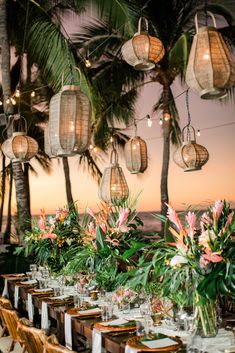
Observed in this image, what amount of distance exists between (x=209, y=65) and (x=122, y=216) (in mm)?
1424

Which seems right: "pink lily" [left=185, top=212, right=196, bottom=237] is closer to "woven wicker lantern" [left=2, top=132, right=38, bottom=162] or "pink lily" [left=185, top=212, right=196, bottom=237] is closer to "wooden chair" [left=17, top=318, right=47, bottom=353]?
"wooden chair" [left=17, top=318, right=47, bottom=353]

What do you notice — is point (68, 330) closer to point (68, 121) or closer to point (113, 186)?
point (68, 121)

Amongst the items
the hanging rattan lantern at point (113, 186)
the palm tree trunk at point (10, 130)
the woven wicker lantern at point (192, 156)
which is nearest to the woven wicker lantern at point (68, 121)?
the hanging rattan lantern at point (113, 186)

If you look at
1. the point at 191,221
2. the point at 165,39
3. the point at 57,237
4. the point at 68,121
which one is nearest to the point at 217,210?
the point at 191,221

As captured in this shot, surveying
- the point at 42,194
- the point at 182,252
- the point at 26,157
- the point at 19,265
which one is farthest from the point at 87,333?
the point at 42,194

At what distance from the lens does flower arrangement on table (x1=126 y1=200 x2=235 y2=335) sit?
255 cm

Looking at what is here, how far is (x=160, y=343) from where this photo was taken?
9.37 ft

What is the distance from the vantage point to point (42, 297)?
4.69m

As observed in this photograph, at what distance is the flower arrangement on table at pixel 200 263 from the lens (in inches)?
100

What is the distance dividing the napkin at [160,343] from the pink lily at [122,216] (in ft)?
4.18

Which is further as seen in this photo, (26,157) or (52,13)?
(52,13)

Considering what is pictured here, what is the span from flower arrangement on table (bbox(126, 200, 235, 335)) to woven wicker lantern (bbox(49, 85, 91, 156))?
1562mm

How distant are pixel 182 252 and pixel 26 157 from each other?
13.7ft

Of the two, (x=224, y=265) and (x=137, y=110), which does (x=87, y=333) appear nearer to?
(x=224, y=265)
